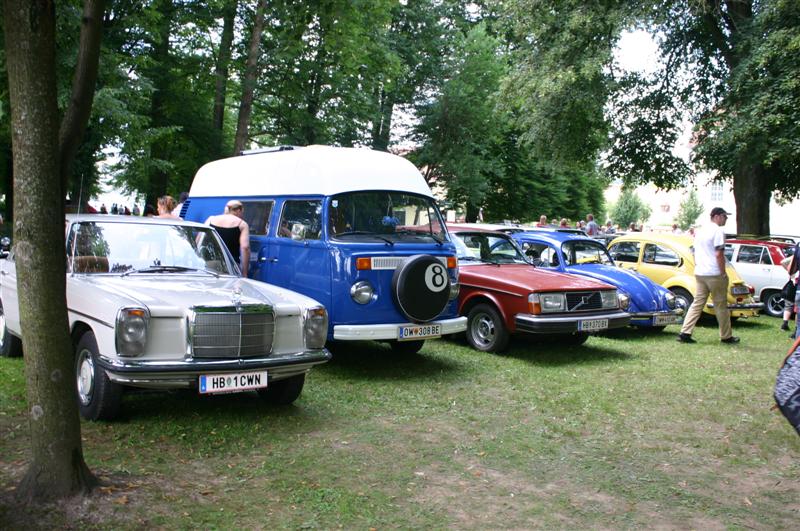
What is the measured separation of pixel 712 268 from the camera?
431 inches

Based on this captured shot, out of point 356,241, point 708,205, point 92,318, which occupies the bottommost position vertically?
point 92,318

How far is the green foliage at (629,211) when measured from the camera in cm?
8244

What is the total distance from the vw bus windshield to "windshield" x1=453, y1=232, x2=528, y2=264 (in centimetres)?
194

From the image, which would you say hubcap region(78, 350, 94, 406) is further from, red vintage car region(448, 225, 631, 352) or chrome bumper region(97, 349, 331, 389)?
red vintage car region(448, 225, 631, 352)

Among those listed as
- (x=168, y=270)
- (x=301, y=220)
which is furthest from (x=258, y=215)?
(x=168, y=270)

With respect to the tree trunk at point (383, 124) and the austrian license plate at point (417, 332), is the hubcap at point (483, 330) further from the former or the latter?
the tree trunk at point (383, 124)

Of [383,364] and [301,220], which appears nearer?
[301,220]

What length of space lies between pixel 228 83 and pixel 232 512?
19634 mm

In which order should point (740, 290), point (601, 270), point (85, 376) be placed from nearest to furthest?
point (85, 376) < point (601, 270) < point (740, 290)

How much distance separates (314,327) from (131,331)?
1.60 metres

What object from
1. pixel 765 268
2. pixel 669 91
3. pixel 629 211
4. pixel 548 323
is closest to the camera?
pixel 548 323

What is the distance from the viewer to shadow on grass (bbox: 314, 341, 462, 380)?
27.3 feet

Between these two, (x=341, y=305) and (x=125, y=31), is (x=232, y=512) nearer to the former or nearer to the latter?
(x=341, y=305)

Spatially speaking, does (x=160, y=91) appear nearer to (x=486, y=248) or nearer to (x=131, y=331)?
(x=486, y=248)
